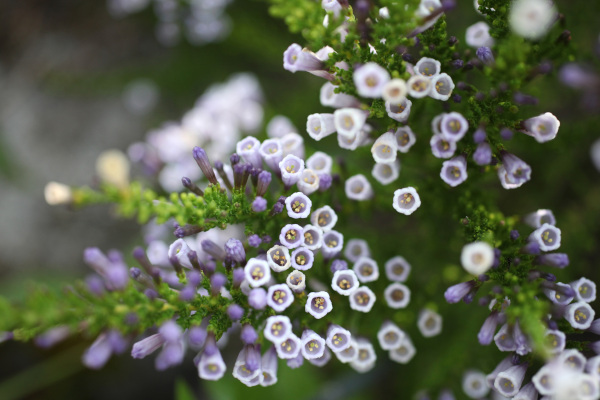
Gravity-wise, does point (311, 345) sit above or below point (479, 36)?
below

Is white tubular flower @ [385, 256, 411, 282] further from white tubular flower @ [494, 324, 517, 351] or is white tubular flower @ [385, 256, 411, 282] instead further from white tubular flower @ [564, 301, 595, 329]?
white tubular flower @ [564, 301, 595, 329]

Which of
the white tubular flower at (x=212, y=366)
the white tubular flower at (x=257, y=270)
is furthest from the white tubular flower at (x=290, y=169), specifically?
the white tubular flower at (x=212, y=366)

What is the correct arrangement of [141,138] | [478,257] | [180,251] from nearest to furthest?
[478,257] → [180,251] → [141,138]

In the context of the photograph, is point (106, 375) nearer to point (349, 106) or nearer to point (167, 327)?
point (167, 327)

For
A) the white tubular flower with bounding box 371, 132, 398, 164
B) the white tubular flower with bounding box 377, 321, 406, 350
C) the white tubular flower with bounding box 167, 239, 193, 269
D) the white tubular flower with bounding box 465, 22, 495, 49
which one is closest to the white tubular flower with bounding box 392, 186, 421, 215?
the white tubular flower with bounding box 371, 132, 398, 164

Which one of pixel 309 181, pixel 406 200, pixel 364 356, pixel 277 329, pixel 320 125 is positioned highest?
pixel 320 125

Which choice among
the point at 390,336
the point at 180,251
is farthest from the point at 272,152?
the point at 390,336

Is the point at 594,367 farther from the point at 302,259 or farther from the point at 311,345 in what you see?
the point at 302,259
